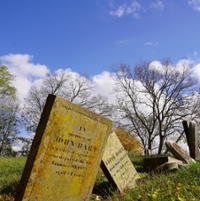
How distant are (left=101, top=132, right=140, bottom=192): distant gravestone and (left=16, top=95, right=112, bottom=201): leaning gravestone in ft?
3.66

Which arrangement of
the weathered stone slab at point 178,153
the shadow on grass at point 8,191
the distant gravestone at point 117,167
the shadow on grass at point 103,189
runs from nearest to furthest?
the shadow on grass at point 8,191 < the shadow on grass at point 103,189 < the distant gravestone at point 117,167 < the weathered stone slab at point 178,153

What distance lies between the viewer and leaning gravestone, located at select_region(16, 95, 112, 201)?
4.54 meters

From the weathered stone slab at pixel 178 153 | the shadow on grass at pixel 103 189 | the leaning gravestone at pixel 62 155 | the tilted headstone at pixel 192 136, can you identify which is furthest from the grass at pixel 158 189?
the tilted headstone at pixel 192 136

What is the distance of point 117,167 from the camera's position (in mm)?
7262

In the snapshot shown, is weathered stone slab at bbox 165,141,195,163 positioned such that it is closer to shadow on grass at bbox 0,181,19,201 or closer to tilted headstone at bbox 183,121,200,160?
tilted headstone at bbox 183,121,200,160

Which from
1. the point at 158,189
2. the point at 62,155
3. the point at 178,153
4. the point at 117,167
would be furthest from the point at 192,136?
the point at 62,155

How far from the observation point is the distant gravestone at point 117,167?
690cm

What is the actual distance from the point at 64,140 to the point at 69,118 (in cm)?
37

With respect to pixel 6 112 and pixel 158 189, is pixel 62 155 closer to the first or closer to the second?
pixel 158 189

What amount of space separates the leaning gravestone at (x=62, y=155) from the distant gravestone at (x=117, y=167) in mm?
1114

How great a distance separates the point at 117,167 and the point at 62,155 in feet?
8.76

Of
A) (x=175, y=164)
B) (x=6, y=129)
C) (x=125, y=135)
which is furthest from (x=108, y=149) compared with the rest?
(x=6, y=129)

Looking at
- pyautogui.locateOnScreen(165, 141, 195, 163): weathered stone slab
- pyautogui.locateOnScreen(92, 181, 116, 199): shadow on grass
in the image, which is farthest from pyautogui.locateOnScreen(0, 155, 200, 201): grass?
pyautogui.locateOnScreen(165, 141, 195, 163): weathered stone slab

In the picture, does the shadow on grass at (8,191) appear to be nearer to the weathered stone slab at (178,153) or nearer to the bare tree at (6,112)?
the weathered stone slab at (178,153)
